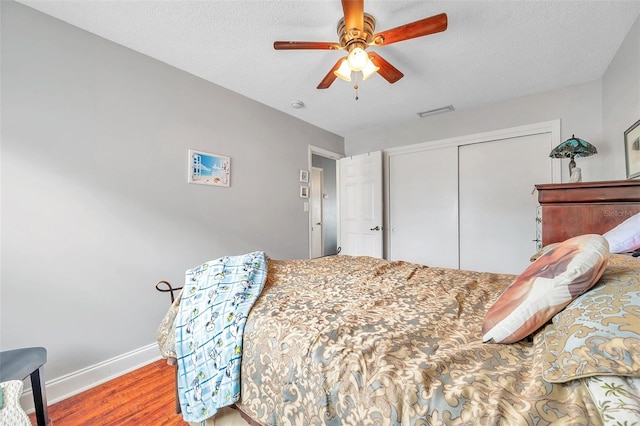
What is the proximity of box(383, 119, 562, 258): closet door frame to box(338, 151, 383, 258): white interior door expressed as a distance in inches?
7.0

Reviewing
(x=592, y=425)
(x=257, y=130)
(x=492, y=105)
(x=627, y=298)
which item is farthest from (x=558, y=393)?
(x=492, y=105)

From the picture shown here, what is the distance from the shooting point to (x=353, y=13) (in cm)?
138

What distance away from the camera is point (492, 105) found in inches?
115

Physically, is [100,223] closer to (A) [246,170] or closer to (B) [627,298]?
(A) [246,170]

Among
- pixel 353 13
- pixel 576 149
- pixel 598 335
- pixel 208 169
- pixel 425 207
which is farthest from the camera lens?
pixel 425 207

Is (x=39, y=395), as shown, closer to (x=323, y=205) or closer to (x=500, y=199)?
(x=500, y=199)

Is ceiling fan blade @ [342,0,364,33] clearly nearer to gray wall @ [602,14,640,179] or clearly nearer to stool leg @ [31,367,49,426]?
gray wall @ [602,14,640,179]

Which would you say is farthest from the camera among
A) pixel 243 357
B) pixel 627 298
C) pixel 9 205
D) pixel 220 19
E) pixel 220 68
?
pixel 220 68

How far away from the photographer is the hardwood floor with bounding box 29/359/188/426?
1411mm

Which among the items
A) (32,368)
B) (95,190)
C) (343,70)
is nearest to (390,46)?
(343,70)

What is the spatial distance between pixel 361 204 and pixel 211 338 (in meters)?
3.04

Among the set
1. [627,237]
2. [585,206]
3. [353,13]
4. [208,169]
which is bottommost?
[627,237]

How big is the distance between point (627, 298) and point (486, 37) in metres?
1.98

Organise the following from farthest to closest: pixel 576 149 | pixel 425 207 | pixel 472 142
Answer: pixel 425 207
pixel 472 142
pixel 576 149
